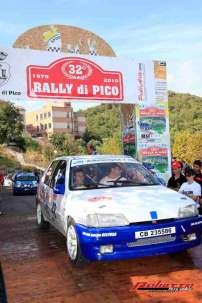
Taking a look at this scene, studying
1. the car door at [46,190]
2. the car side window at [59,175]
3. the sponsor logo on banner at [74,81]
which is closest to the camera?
the car side window at [59,175]

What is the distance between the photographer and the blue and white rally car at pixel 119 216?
5207 mm

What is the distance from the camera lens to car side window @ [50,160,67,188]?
7.07m

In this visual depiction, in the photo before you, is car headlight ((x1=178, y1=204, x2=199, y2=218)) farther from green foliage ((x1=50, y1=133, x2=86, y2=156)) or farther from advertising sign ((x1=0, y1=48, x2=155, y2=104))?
green foliage ((x1=50, y1=133, x2=86, y2=156))

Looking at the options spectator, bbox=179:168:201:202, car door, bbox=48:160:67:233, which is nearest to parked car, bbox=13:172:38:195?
car door, bbox=48:160:67:233

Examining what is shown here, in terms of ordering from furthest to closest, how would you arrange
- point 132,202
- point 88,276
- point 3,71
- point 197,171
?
point 3,71 < point 197,171 < point 132,202 < point 88,276

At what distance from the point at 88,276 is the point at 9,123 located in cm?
7686

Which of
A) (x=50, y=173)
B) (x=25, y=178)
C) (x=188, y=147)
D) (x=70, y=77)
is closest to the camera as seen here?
(x=50, y=173)

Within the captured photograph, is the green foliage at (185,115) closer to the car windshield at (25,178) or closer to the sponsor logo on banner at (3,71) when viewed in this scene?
the car windshield at (25,178)

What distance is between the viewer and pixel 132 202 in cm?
559

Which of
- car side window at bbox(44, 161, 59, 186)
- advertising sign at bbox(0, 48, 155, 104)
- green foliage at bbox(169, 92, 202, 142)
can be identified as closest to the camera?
car side window at bbox(44, 161, 59, 186)

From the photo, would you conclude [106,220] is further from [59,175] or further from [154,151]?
[154,151]

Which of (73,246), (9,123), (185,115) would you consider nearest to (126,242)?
(73,246)

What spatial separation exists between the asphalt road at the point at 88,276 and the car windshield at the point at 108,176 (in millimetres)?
1246

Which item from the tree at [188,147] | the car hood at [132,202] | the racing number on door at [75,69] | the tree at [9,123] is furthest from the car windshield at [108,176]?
the tree at [9,123]
